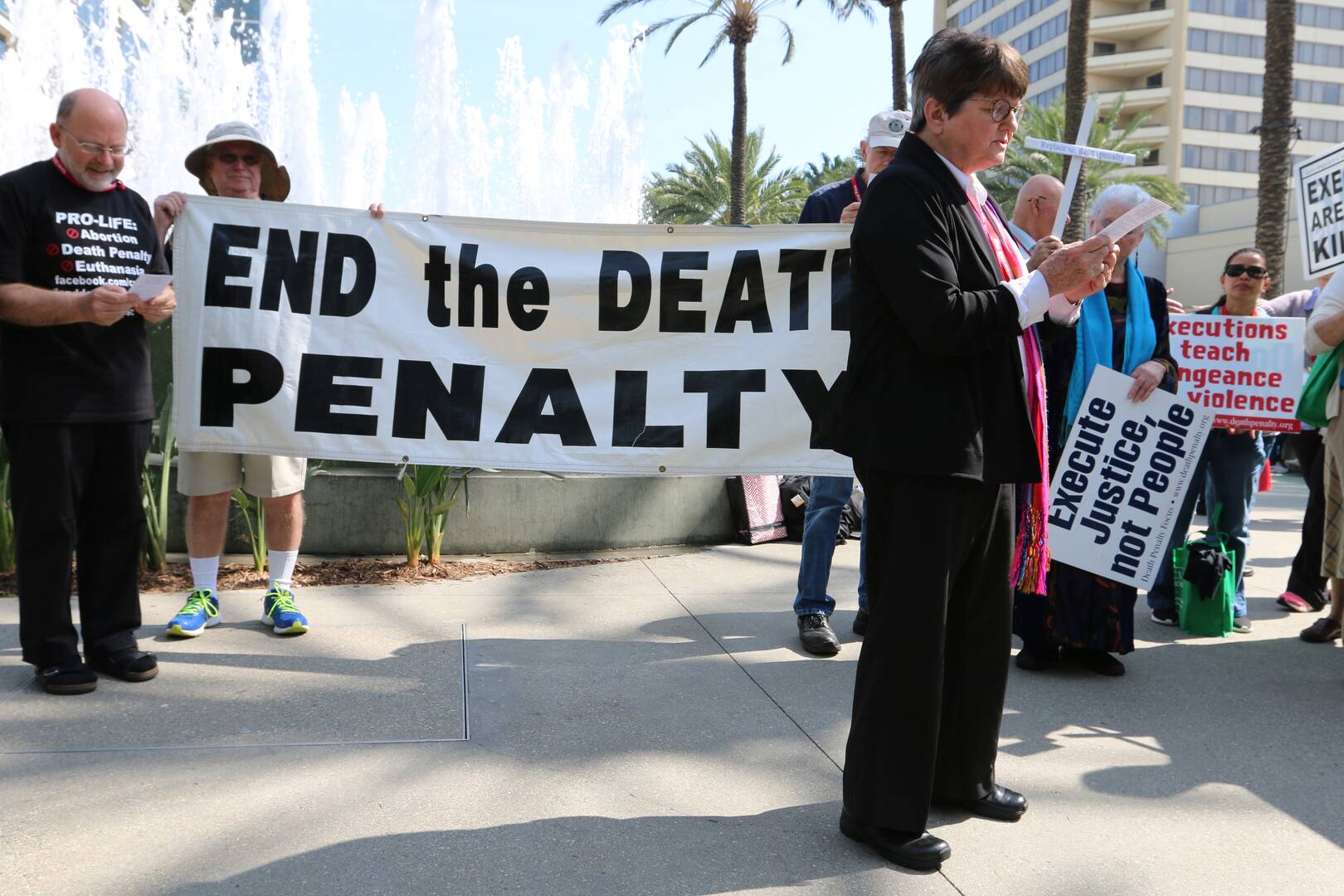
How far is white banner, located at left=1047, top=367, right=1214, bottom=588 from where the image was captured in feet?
14.9

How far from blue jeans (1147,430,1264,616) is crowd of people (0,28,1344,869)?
0.5 inches

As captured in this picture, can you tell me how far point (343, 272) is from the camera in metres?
4.84

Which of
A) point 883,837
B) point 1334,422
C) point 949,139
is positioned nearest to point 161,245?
point 949,139

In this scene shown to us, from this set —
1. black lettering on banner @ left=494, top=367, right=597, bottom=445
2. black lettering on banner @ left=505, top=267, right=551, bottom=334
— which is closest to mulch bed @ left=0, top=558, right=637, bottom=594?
black lettering on banner @ left=494, top=367, right=597, bottom=445

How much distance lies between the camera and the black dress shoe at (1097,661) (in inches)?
180

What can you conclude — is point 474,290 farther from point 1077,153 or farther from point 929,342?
point 1077,153

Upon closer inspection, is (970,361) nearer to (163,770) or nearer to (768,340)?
(768,340)

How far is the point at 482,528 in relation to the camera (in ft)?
21.5

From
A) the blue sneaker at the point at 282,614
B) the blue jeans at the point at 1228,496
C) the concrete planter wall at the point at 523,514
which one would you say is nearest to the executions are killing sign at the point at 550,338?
the blue sneaker at the point at 282,614

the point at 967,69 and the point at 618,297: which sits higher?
the point at 967,69

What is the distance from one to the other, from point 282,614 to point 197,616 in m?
0.34

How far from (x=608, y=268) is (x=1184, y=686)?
9.52ft

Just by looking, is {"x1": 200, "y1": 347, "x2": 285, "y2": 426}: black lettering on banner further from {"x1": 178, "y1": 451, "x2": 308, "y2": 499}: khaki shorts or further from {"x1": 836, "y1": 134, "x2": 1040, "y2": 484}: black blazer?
{"x1": 836, "y1": 134, "x2": 1040, "y2": 484}: black blazer

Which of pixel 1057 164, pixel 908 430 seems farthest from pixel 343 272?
pixel 1057 164
